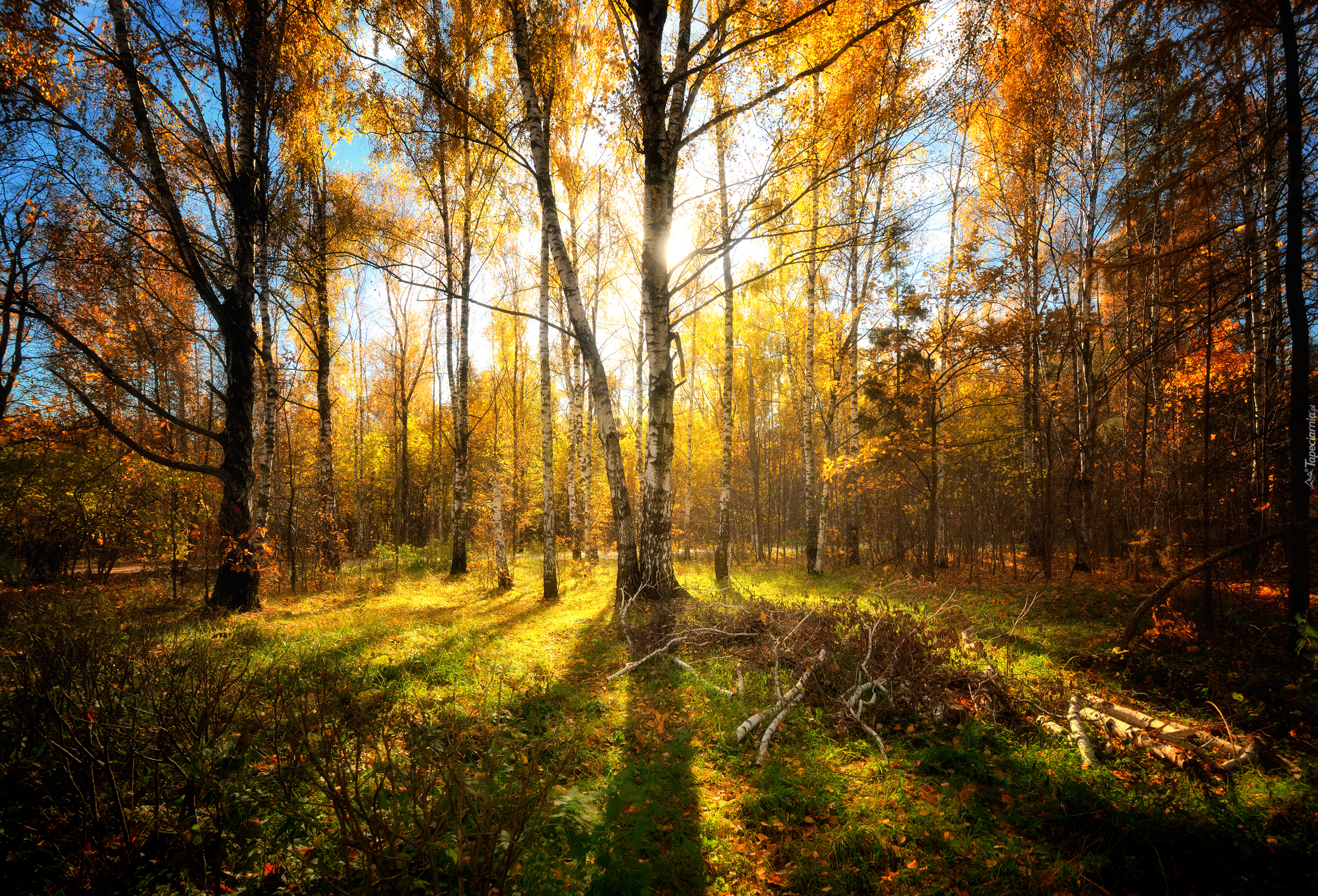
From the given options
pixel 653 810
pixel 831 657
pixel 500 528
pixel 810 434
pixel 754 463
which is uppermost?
pixel 810 434

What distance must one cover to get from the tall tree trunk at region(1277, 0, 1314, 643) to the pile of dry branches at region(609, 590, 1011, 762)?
11.0 ft

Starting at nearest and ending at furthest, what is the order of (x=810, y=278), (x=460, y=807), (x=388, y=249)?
(x=460, y=807) → (x=810, y=278) → (x=388, y=249)

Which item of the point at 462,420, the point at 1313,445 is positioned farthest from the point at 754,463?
the point at 1313,445

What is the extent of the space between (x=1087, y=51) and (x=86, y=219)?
809 inches

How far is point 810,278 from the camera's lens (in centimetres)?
1139

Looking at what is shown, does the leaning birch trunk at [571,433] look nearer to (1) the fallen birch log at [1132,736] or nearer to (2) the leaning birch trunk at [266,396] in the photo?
(2) the leaning birch trunk at [266,396]

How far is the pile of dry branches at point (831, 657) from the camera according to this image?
449 cm

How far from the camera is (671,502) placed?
29.1 feet

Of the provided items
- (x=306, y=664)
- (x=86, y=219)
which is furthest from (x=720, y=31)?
(x=86, y=219)

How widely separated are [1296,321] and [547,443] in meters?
11.3

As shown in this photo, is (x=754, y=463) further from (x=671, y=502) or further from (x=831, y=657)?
(x=831, y=657)

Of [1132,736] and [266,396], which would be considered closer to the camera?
[1132,736]

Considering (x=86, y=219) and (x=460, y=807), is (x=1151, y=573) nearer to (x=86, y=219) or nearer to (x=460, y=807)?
(x=460, y=807)

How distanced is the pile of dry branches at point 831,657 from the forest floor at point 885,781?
17 centimetres
